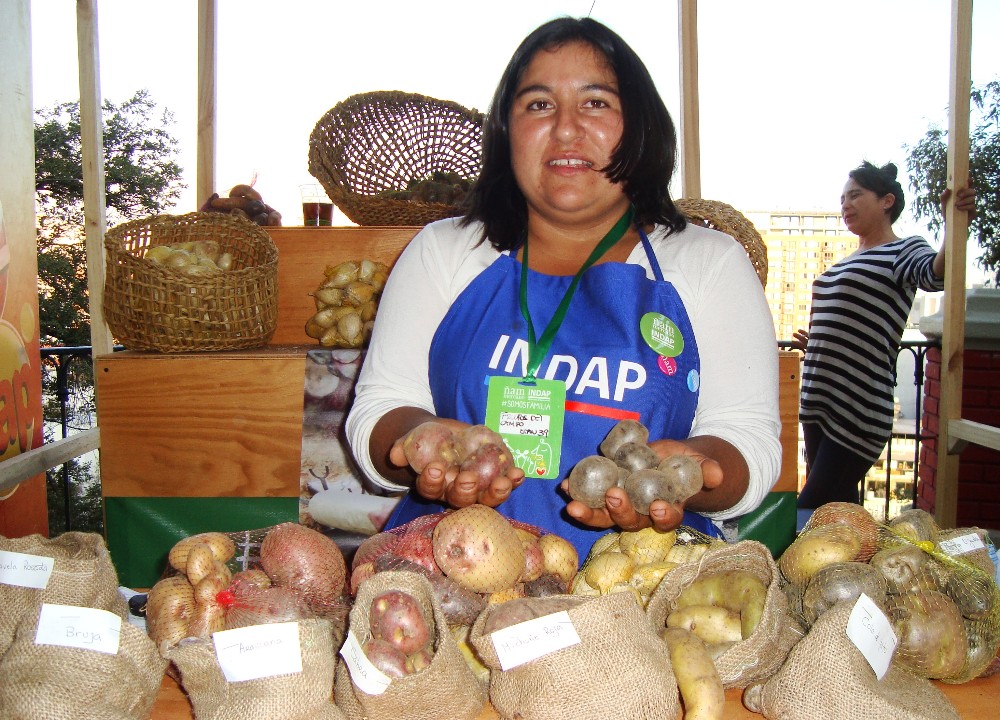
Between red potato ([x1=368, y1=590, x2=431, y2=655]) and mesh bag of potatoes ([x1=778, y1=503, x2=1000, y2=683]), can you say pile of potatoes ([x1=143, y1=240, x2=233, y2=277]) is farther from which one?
mesh bag of potatoes ([x1=778, y1=503, x2=1000, y2=683])

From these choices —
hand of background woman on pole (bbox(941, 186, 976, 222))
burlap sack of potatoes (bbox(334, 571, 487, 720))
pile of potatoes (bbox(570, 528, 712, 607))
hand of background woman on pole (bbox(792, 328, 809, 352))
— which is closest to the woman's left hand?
pile of potatoes (bbox(570, 528, 712, 607))

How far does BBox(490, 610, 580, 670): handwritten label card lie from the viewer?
0.92m

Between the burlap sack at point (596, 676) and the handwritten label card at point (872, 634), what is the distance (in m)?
0.23

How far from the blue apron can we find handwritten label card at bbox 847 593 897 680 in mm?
574

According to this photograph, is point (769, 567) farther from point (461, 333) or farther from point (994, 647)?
point (461, 333)

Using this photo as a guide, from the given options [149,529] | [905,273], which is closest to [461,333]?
[149,529]

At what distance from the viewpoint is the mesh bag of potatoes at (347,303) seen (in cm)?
289

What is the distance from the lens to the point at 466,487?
1.15m

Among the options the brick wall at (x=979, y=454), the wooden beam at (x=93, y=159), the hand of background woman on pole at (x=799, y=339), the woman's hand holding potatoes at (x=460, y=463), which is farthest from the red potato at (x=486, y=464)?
the brick wall at (x=979, y=454)

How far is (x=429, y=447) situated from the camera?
1.20 metres

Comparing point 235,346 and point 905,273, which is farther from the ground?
point 905,273

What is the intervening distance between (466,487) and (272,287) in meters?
2.10

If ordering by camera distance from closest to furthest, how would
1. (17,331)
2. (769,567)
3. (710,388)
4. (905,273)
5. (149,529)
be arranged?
(769,567)
(710,388)
(17,331)
(149,529)
(905,273)

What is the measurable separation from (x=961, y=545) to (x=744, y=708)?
1.56 ft
